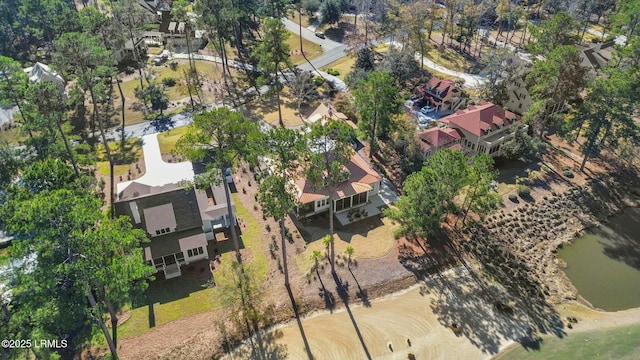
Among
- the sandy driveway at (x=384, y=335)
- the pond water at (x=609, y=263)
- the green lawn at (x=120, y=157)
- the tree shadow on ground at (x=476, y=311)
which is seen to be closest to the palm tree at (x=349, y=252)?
the sandy driveway at (x=384, y=335)

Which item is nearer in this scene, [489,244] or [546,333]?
[546,333]

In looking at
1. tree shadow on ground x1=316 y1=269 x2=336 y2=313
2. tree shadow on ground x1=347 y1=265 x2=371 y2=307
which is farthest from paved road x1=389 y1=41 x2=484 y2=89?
tree shadow on ground x1=316 y1=269 x2=336 y2=313

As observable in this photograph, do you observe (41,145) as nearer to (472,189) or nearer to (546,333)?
(472,189)

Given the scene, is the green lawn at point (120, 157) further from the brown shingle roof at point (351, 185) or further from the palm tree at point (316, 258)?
the palm tree at point (316, 258)

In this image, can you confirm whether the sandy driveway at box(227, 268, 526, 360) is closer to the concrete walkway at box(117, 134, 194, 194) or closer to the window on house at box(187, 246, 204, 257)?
the window on house at box(187, 246, 204, 257)

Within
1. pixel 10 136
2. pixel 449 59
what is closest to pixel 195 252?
pixel 10 136

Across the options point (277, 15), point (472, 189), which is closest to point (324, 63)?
point (277, 15)
